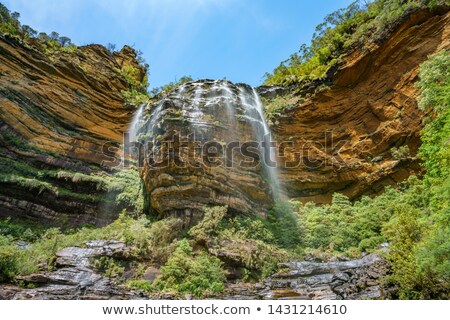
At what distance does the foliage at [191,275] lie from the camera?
12172 millimetres

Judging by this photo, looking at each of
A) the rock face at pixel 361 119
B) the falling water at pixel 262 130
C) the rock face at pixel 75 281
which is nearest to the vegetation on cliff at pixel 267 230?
the rock face at pixel 75 281

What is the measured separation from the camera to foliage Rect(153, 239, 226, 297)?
12172 millimetres

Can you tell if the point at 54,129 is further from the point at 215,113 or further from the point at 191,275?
the point at 191,275

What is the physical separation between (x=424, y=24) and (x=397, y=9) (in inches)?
73.6

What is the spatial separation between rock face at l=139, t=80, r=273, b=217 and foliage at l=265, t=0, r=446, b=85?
269 inches

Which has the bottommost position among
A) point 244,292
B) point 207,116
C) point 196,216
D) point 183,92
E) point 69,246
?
point 244,292

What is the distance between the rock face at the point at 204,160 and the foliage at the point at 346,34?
6.84 m

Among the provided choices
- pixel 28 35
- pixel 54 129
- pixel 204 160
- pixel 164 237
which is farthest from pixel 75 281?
pixel 28 35

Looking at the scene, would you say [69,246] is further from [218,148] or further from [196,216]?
[218,148]

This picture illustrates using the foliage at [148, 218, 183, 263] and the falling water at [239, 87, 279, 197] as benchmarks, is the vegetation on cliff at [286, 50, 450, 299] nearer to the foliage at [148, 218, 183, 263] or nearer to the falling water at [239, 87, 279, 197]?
the falling water at [239, 87, 279, 197]

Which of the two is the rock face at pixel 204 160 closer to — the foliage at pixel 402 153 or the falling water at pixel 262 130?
the falling water at pixel 262 130

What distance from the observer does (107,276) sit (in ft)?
42.5

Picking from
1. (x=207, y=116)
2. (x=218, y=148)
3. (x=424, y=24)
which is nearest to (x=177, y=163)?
(x=218, y=148)

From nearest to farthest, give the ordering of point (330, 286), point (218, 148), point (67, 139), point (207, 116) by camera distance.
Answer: point (330, 286) < point (218, 148) < point (207, 116) < point (67, 139)
